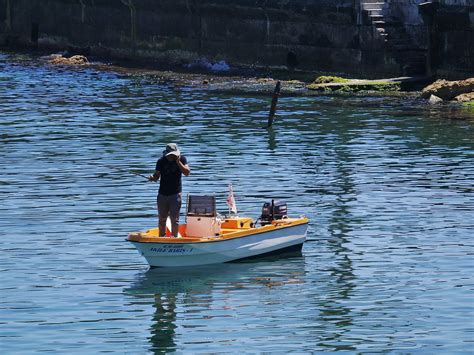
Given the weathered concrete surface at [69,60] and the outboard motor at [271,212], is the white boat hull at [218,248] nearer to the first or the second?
the outboard motor at [271,212]

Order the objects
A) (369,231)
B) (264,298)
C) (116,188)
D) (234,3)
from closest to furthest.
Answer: (264,298) → (369,231) → (116,188) → (234,3)

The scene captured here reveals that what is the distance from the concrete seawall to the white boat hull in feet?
112

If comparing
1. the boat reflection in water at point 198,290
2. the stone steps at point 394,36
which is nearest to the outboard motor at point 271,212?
the boat reflection in water at point 198,290

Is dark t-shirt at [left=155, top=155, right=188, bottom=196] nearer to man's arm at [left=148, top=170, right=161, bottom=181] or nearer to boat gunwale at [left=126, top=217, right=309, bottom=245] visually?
man's arm at [left=148, top=170, right=161, bottom=181]

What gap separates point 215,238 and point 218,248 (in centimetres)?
38

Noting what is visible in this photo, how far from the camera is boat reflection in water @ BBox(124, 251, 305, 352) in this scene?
1038 inches

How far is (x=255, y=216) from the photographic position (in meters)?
36.4

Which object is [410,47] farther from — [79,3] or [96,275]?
[96,275]

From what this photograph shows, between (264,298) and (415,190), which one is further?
(415,190)

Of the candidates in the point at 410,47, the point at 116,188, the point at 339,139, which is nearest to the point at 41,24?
the point at 410,47

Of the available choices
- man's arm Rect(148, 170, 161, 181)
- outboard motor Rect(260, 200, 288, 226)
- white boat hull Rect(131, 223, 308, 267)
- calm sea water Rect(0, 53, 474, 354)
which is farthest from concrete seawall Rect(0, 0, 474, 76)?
man's arm Rect(148, 170, 161, 181)

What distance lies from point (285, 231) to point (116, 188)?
10096 millimetres

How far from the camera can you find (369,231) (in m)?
34.9

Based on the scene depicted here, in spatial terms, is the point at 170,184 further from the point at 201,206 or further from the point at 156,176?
the point at 201,206
